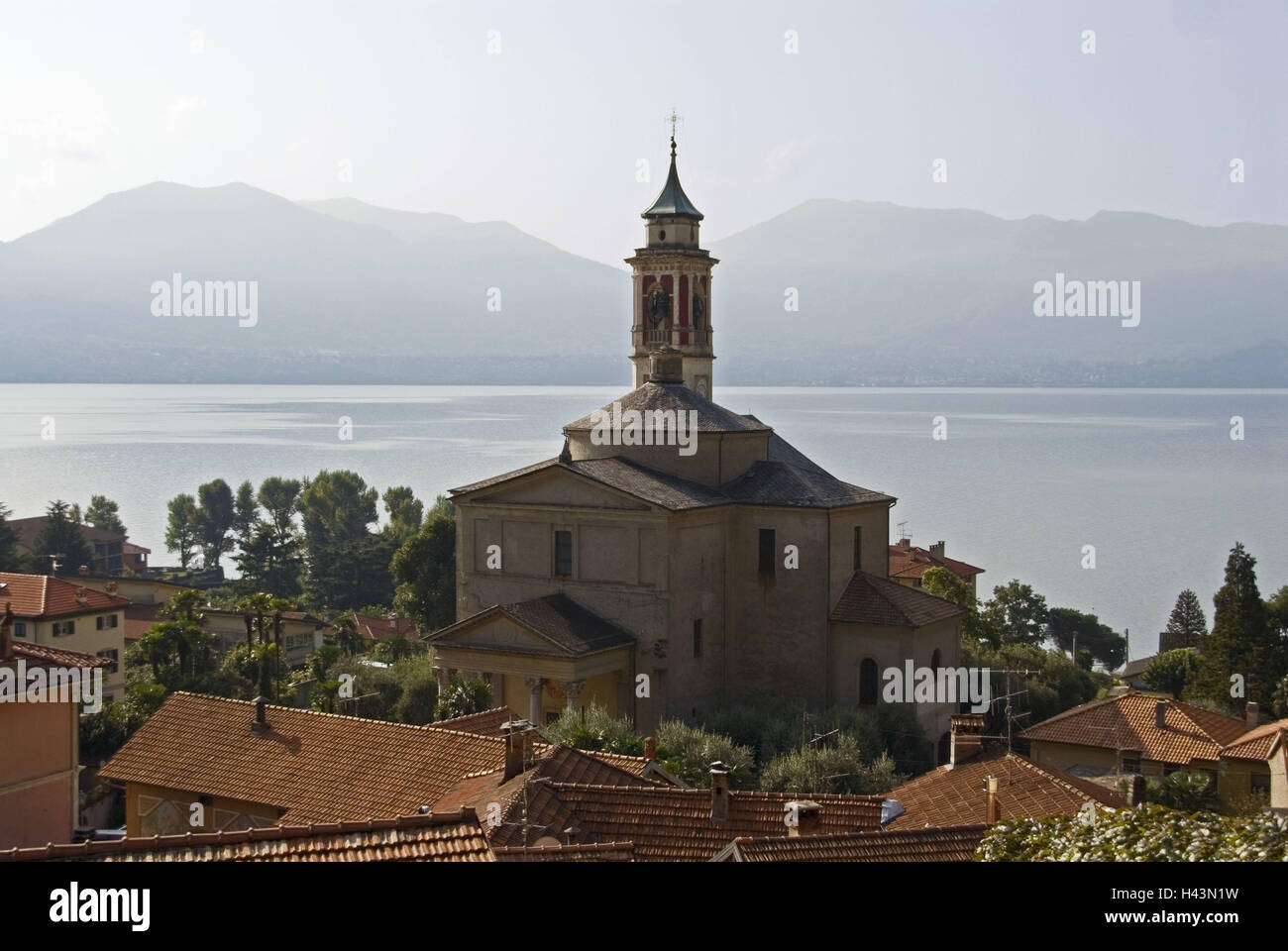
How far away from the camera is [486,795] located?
685 inches

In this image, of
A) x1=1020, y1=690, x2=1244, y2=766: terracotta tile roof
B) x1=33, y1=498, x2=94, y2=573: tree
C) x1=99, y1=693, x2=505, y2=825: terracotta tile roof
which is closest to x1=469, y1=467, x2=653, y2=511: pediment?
x1=1020, y1=690, x2=1244, y2=766: terracotta tile roof

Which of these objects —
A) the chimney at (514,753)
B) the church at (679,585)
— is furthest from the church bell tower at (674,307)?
the chimney at (514,753)

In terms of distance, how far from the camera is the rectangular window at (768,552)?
36.5 m

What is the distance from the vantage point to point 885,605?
35469 millimetres

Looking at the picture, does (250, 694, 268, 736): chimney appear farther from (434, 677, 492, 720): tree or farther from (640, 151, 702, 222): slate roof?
(640, 151, 702, 222): slate roof

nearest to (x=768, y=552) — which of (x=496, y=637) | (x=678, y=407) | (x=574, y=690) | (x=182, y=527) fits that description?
(x=678, y=407)

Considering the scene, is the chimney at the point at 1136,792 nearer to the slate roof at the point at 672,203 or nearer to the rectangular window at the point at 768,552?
the rectangular window at the point at 768,552

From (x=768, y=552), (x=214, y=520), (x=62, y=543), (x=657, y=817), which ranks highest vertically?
(x=214, y=520)

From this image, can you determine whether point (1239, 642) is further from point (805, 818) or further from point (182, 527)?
point (182, 527)

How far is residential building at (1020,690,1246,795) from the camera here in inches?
1296

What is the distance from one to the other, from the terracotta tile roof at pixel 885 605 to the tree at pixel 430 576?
22706 millimetres

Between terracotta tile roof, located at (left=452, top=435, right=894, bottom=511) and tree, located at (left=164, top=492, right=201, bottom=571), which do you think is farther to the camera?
tree, located at (left=164, top=492, right=201, bottom=571)

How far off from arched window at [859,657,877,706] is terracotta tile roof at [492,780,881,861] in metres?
17.9

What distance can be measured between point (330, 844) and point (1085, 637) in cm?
6467
